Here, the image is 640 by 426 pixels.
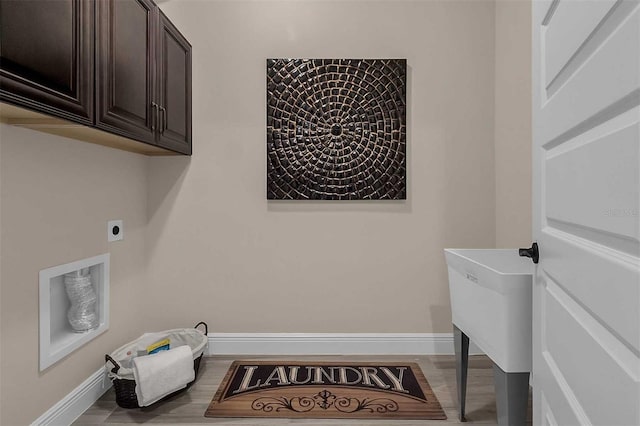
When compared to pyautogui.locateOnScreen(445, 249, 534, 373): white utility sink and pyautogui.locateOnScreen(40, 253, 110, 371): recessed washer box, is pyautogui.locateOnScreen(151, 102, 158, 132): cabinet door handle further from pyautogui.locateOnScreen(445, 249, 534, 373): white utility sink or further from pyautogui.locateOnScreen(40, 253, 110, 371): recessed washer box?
pyautogui.locateOnScreen(445, 249, 534, 373): white utility sink

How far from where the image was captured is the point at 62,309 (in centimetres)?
196

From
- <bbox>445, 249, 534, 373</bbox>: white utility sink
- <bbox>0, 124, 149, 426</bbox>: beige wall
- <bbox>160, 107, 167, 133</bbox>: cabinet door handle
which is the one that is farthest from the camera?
<bbox>160, 107, 167, 133</bbox>: cabinet door handle

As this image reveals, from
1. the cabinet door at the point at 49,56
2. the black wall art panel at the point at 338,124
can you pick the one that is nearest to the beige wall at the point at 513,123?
the black wall art panel at the point at 338,124

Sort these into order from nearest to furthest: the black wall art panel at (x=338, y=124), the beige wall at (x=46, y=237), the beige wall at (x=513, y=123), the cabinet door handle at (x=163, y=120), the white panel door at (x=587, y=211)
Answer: the white panel door at (x=587, y=211) → the beige wall at (x=46, y=237) → the cabinet door handle at (x=163, y=120) → the beige wall at (x=513, y=123) → the black wall art panel at (x=338, y=124)

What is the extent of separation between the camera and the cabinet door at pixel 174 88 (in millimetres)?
2094

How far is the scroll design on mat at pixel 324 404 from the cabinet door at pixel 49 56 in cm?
154

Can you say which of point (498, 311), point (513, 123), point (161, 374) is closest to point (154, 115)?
point (161, 374)

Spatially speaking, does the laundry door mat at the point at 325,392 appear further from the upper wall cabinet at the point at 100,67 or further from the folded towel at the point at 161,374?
the upper wall cabinet at the point at 100,67

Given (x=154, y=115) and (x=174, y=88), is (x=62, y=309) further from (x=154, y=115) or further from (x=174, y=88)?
(x=174, y=88)

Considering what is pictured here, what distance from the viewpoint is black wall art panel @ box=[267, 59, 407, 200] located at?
255 cm

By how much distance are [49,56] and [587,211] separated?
154 cm

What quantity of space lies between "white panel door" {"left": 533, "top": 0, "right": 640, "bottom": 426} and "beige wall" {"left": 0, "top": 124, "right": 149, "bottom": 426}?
185cm

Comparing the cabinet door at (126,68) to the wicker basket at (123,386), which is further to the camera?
the wicker basket at (123,386)

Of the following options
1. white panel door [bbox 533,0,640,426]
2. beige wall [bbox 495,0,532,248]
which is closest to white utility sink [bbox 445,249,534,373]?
white panel door [bbox 533,0,640,426]
